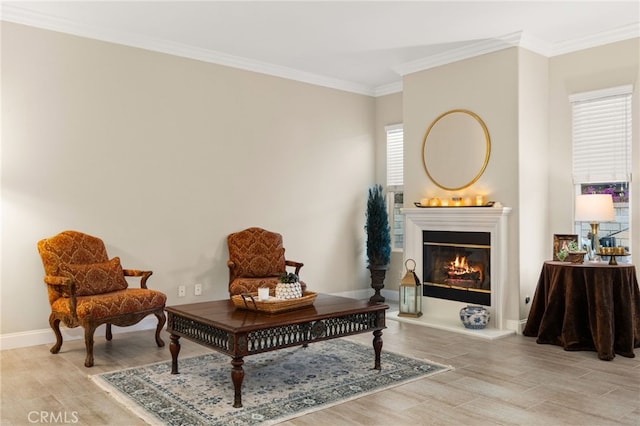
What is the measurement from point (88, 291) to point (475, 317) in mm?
3541

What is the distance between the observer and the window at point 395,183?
286 inches

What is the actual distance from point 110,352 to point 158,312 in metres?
0.51

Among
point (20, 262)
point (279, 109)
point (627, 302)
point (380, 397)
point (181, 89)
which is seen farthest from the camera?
point (279, 109)

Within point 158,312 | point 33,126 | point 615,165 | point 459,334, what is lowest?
point 459,334

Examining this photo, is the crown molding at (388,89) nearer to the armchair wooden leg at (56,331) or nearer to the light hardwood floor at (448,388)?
the light hardwood floor at (448,388)

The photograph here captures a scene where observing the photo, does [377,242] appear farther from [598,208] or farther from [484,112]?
[598,208]

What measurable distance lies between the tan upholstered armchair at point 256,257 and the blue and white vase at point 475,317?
1.75 meters

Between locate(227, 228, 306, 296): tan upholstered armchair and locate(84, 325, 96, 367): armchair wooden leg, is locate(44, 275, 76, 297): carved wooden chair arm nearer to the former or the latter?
locate(84, 325, 96, 367): armchair wooden leg

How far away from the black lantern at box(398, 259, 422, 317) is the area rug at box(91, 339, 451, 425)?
1.48m

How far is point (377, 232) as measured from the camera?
694cm

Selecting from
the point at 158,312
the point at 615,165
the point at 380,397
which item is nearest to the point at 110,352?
the point at 158,312

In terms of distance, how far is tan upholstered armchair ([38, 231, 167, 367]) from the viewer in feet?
13.8

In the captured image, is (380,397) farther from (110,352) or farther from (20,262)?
(20,262)

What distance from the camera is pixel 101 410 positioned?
3207 mm
